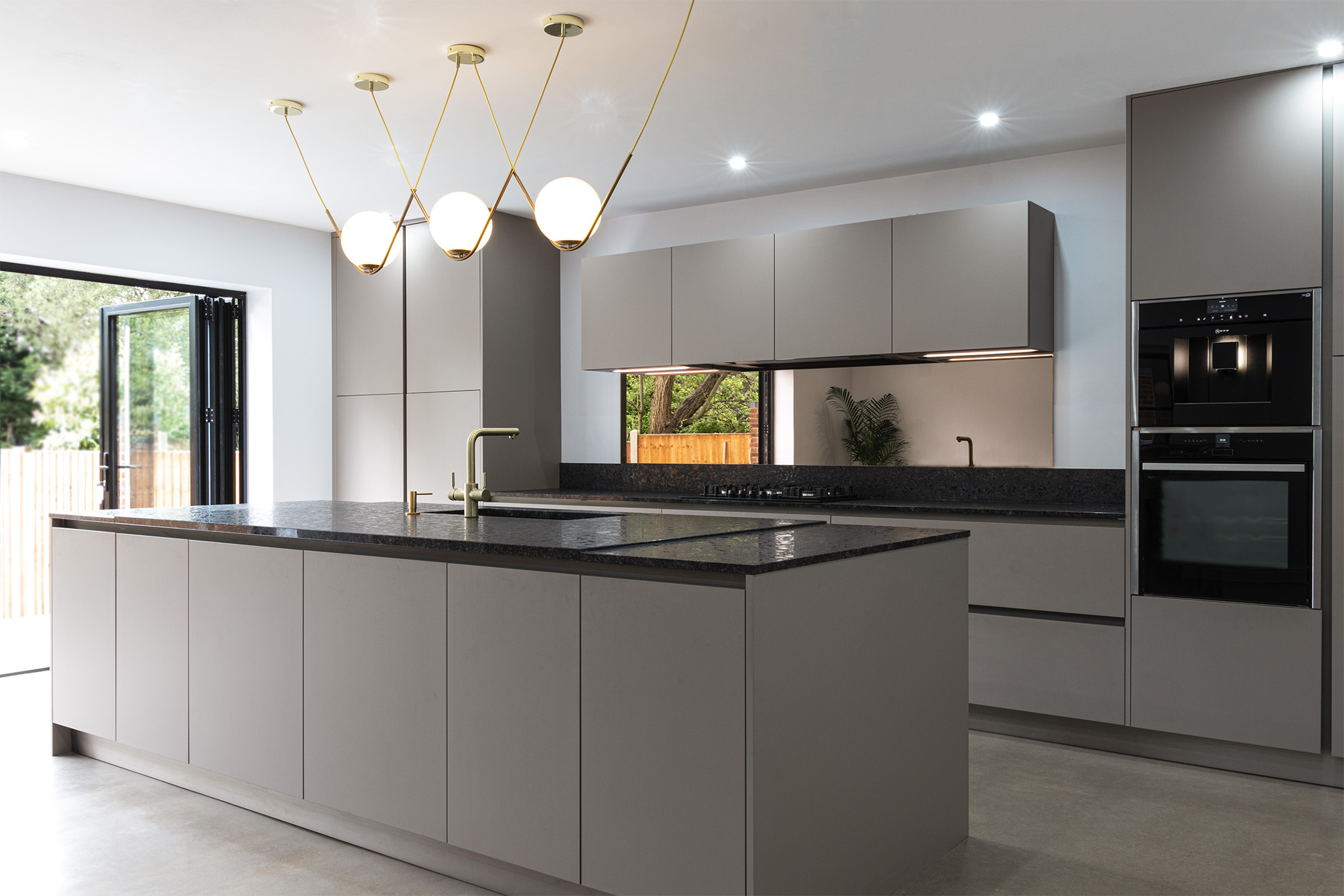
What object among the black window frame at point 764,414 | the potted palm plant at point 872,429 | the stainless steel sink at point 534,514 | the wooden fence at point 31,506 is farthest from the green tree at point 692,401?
the wooden fence at point 31,506

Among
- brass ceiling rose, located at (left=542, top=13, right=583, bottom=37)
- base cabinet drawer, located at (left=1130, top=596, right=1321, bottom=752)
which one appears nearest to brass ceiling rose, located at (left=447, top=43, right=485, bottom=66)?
brass ceiling rose, located at (left=542, top=13, right=583, bottom=37)

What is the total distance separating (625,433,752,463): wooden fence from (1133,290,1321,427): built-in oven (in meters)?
2.17

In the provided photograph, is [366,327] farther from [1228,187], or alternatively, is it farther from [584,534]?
[1228,187]

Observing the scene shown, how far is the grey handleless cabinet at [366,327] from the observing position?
5.98 meters

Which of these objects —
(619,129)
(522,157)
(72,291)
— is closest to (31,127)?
(522,157)

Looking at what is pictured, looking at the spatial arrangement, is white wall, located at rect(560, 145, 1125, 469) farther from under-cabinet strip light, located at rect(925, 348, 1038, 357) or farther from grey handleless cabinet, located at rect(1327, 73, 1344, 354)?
grey handleless cabinet, located at rect(1327, 73, 1344, 354)

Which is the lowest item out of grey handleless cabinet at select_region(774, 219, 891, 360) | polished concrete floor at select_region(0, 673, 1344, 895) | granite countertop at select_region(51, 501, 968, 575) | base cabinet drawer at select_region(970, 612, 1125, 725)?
polished concrete floor at select_region(0, 673, 1344, 895)

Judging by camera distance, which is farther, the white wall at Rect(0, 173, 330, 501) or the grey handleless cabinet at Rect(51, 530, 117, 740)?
the white wall at Rect(0, 173, 330, 501)

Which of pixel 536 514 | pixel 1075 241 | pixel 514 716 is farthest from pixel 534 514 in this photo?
pixel 1075 241

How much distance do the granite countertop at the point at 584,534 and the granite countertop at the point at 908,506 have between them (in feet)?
3.90

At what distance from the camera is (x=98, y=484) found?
569 centimetres

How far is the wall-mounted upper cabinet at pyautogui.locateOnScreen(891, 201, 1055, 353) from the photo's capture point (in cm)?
420

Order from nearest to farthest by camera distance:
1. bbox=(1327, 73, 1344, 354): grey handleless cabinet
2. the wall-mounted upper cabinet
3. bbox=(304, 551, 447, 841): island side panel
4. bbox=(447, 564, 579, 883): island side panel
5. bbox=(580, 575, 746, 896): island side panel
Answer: bbox=(580, 575, 746, 896): island side panel, bbox=(447, 564, 579, 883): island side panel, bbox=(304, 551, 447, 841): island side panel, bbox=(1327, 73, 1344, 354): grey handleless cabinet, the wall-mounted upper cabinet

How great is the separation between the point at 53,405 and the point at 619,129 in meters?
12.2
